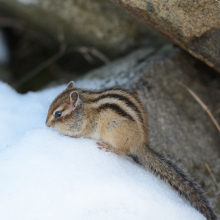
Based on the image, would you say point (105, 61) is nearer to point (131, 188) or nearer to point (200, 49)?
point (200, 49)

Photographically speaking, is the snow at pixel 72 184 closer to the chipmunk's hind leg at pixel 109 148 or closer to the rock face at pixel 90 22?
the chipmunk's hind leg at pixel 109 148

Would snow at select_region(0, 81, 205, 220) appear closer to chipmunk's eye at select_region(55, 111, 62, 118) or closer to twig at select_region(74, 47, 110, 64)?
chipmunk's eye at select_region(55, 111, 62, 118)

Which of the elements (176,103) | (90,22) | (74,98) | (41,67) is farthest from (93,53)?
(74,98)

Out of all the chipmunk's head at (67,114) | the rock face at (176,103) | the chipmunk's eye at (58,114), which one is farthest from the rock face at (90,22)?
the chipmunk's eye at (58,114)

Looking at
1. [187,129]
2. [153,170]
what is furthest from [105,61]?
[153,170]

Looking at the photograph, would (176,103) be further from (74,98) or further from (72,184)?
(72,184)
